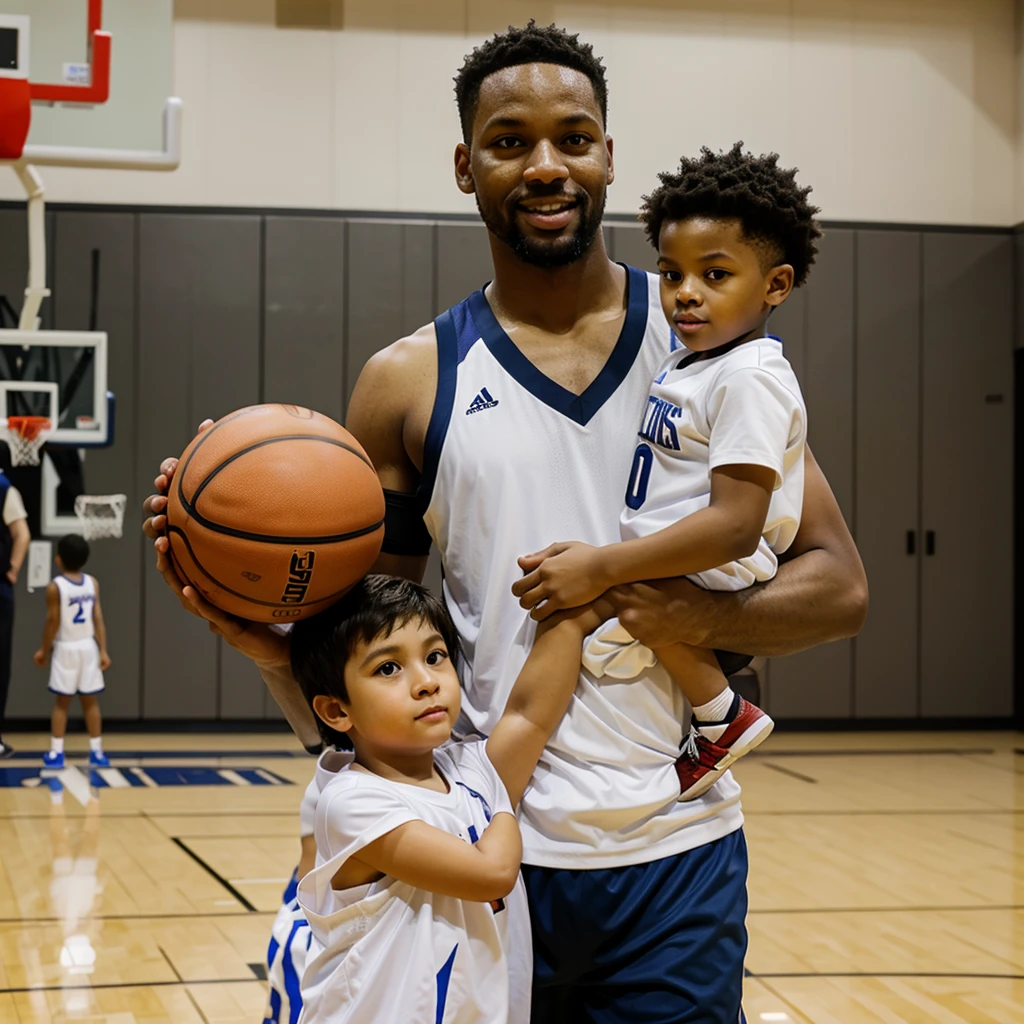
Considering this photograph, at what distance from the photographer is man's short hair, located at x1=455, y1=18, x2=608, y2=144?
80.7 inches

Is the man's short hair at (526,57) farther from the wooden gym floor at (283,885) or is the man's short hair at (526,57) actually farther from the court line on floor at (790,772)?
the court line on floor at (790,772)

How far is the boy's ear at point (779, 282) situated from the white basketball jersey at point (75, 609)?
689 centimetres

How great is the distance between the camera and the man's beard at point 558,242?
2.03 m

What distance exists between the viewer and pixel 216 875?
565 cm

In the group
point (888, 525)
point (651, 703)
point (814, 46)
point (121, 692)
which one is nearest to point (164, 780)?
point (121, 692)

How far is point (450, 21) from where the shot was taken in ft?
34.9

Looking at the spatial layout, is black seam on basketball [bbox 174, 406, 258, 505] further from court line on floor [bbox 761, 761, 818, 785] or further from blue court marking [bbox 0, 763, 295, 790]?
court line on floor [bbox 761, 761, 818, 785]

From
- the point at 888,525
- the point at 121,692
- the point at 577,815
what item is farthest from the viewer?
the point at 888,525

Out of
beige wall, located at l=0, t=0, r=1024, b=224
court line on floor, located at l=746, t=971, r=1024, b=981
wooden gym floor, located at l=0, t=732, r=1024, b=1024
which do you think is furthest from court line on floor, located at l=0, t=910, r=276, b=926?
beige wall, located at l=0, t=0, r=1024, b=224

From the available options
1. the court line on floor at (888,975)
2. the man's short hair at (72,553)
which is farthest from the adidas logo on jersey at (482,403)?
the man's short hair at (72,553)

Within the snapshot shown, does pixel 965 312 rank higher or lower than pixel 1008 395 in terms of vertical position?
higher

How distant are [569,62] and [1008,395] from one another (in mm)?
9736

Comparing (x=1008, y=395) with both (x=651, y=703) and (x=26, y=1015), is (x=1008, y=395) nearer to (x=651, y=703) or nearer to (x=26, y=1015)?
(x=26, y=1015)

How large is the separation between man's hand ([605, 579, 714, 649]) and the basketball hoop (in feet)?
22.2
